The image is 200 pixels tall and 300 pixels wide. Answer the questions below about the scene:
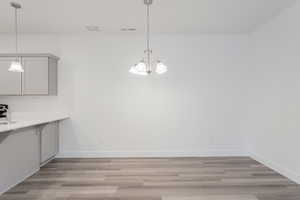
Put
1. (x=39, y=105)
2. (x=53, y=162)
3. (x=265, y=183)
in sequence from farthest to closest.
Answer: (x=39, y=105), (x=53, y=162), (x=265, y=183)

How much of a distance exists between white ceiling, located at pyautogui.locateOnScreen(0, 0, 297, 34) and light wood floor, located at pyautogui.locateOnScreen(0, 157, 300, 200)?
2.63 meters

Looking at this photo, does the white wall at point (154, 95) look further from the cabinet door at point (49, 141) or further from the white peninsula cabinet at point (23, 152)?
the white peninsula cabinet at point (23, 152)

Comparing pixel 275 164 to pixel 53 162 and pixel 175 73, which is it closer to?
pixel 175 73

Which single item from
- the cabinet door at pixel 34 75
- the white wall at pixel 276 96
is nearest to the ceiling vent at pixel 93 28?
the cabinet door at pixel 34 75

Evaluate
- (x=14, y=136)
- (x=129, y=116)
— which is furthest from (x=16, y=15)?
(x=129, y=116)

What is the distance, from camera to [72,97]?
14.5 feet

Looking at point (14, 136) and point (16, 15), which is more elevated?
point (16, 15)

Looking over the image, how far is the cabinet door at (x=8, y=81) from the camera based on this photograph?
402cm

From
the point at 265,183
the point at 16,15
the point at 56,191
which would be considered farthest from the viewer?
the point at 16,15

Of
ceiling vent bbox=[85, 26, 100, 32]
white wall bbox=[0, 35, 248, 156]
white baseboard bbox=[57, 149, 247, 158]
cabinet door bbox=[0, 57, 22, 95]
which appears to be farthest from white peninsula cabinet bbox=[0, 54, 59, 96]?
white baseboard bbox=[57, 149, 247, 158]

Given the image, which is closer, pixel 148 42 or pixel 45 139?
pixel 45 139

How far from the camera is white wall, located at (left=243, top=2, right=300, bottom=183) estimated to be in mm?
3078

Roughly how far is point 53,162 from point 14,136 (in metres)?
1.35

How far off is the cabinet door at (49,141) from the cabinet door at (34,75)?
73 cm
